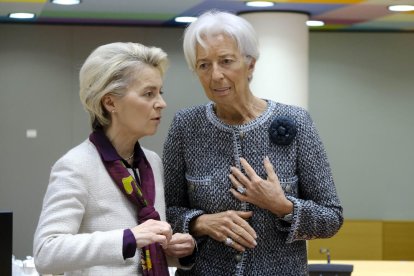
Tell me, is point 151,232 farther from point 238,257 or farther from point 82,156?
point 238,257

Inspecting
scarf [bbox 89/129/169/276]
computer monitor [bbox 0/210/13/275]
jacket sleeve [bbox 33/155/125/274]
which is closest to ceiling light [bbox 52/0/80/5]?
computer monitor [bbox 0/210/13/275]

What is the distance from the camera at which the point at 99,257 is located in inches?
86.1

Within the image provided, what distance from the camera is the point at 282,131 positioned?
2533mm

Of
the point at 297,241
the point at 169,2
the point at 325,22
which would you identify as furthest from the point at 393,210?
the point at 297,241

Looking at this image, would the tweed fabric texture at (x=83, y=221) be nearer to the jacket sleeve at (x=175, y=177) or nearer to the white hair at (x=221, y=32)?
the jacket sleeve at (x=175, y=177)

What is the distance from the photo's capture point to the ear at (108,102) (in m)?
2.35

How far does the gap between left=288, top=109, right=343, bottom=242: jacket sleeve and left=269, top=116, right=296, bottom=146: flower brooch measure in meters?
0.03

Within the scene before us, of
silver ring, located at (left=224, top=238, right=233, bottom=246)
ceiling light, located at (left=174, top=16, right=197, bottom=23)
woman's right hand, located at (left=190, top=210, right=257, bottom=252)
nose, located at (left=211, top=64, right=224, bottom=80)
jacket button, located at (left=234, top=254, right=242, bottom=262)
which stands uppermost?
ceiling light, located at (left=174, top=16, right=197, bottom=23)

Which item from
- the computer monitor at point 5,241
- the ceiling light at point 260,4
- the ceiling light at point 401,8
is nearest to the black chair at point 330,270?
the computer monitor at point 5,241

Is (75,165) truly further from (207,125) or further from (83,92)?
(207,125)

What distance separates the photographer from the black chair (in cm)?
473

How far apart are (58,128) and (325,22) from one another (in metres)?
2.94

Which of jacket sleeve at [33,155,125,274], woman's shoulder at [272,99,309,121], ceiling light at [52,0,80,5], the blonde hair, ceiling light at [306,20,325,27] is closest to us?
jacket sleeve at [33,155,125,274]

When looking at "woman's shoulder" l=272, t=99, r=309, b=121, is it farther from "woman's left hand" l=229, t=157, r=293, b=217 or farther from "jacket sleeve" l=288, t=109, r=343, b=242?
"woman's left hand" l=229, t=157, r=293, b=217
